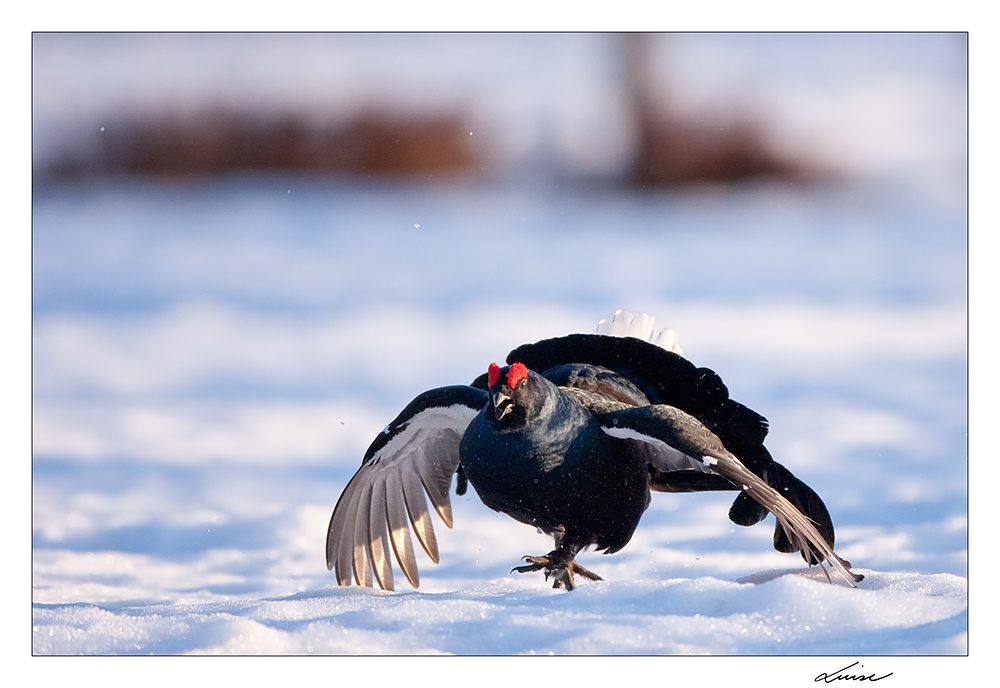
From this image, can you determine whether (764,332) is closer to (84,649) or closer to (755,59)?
(755,59)

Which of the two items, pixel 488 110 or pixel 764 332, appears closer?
pixel 764 332

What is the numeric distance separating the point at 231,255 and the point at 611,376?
11.8 ft

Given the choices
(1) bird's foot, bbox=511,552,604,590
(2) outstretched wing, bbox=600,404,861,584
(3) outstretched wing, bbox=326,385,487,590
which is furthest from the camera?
(3) outstretched wing, bbox=326,385,487,590

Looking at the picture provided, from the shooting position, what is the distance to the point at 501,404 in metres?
2.07

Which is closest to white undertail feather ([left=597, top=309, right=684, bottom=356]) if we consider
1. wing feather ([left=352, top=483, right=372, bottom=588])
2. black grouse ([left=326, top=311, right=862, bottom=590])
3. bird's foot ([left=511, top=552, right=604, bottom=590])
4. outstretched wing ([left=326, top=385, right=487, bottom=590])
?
black grouse ([left=326, top=311, right=862, bottom=590])

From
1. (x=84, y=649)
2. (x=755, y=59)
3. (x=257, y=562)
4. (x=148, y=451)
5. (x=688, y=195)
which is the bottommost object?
(x=84, y=649)

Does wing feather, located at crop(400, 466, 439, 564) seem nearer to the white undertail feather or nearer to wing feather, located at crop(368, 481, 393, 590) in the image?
wing feather, located at crop(368, 481, 393, 590)

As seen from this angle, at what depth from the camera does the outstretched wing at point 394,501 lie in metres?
2.58

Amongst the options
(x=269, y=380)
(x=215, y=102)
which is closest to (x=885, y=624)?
(x=269, y=380)

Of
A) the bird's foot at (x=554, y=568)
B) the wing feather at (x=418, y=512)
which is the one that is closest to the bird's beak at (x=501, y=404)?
the bird's foot at (x=554, y=568)

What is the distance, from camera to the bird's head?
81.3 inches

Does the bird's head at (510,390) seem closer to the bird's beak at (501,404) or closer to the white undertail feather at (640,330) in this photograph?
the bird's beak at (501,404)

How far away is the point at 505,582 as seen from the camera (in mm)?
2480

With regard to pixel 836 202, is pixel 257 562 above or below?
below
